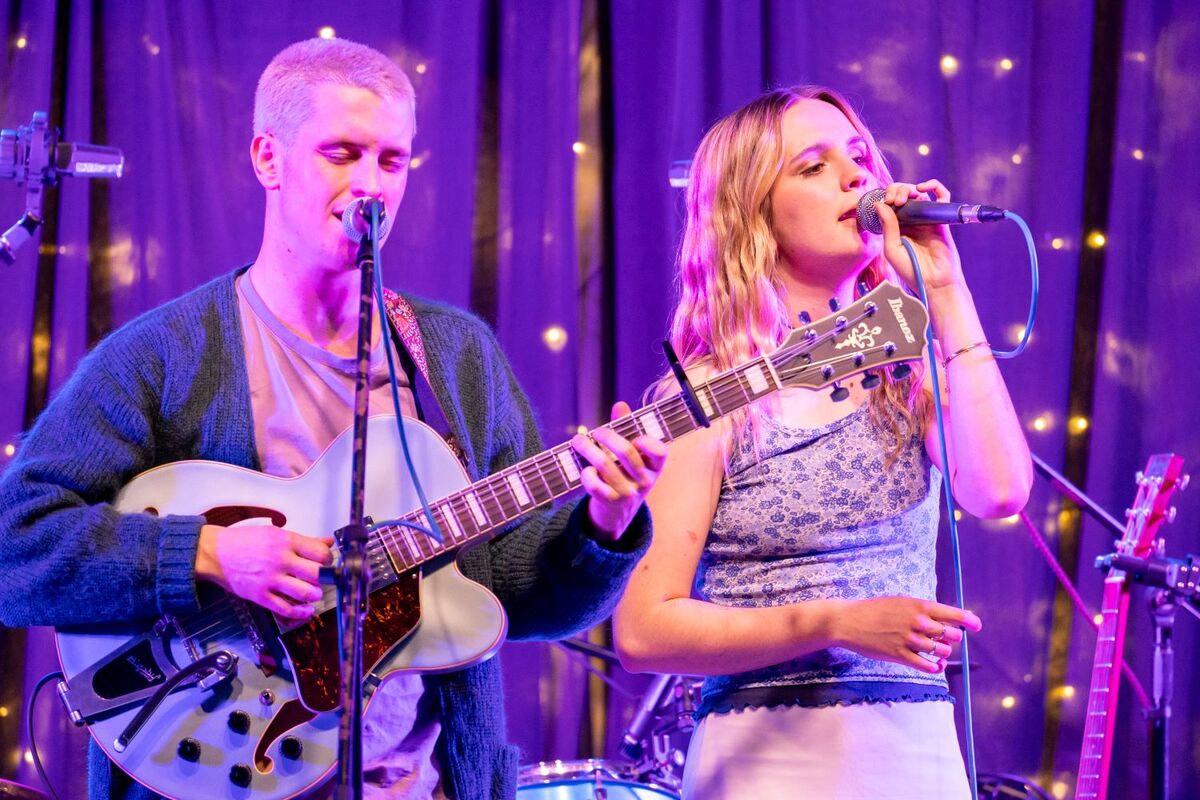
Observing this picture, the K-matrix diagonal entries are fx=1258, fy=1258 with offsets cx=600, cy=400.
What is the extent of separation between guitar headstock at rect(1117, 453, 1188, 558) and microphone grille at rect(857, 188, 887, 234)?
140cm

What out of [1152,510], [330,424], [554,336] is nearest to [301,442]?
[330,424]

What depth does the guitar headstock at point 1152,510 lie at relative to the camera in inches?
121

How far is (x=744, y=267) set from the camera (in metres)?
2.24

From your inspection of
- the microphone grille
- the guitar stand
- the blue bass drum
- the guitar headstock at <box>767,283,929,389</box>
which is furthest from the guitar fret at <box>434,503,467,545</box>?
the guitar stand

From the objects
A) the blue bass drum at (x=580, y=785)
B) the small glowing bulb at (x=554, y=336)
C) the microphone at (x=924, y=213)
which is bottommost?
the blue bass drum at (x=580, y=785)

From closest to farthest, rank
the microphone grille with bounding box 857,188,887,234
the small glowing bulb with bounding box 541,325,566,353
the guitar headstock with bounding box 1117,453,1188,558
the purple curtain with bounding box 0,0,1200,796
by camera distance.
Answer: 1. the microphone grille with bounding box 857,188,887,234
2. the guitar headstock with bounding box 1117,453,1188,558
3. the purple curtain with bounding box 0,0,1200,796
4. the small glowing bulb with bounding box 541,325,566,353

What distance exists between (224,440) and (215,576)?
→ 237 millimetres

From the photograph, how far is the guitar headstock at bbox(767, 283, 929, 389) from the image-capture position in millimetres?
1942

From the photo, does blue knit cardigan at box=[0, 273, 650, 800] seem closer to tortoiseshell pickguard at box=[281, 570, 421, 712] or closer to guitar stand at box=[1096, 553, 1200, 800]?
tortoiseshell pickguard at box=[281, 570, 421, 712]

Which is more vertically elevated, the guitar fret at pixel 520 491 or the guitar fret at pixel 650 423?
the guitar fret at pixel 650 423

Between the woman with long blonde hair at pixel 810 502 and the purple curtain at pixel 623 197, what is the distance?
1538 millimetres

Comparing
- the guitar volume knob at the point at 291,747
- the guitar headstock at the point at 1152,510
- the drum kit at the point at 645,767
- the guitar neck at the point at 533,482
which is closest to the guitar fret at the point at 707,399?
the guitar neck at the point at 533,482

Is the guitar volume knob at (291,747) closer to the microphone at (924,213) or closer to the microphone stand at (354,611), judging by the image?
the microphone stand at (354,611)

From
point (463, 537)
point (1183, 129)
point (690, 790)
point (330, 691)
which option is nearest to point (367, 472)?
Answer: point (463, 537)
